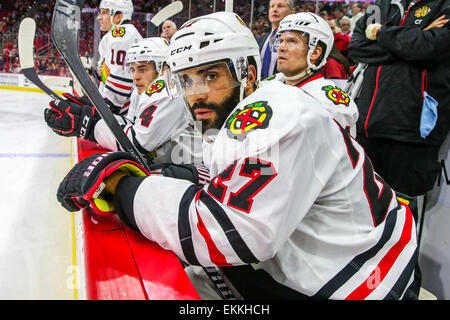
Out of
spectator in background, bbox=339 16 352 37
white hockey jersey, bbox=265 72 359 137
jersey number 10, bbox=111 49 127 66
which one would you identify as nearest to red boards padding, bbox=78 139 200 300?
white hockey jersey, bbox=265 72 359 137

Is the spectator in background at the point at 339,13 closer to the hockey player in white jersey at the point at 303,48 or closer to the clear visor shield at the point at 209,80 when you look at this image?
the hockey player in white jersey at the point at 303,48

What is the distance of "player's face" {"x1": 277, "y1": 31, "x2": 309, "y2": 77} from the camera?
202cm

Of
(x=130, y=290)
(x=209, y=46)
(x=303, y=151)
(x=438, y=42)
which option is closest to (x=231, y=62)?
(x=209, y=46)

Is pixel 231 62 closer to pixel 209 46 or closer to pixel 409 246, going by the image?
pixel 209 46

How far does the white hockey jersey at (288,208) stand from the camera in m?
0.64

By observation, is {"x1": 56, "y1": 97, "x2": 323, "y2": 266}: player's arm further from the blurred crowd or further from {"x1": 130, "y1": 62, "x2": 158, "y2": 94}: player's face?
the blurred crowd

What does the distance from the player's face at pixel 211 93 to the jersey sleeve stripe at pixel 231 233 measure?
11.3 inches

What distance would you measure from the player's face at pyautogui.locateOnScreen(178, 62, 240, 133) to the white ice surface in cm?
50

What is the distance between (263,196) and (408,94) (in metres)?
1.45

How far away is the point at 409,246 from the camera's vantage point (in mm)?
854

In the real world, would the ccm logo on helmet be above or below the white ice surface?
above

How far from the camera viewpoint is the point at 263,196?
632 millimetres

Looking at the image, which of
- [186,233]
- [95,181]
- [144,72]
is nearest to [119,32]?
[144,72]

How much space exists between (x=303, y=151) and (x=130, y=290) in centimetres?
38
